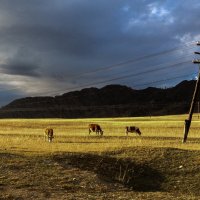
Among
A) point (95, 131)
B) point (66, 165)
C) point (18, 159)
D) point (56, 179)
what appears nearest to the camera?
point (56, 179)

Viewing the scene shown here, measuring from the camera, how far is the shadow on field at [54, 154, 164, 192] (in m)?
21.7

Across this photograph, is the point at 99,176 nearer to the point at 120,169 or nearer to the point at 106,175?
the point at 106,175

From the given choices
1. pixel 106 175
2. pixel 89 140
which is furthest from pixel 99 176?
pixel 89 140

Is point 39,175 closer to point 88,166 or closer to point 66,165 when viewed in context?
point 66,165

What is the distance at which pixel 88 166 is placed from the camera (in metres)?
22.9

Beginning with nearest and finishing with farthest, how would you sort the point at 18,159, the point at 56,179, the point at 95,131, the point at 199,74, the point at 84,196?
the point at 84,196 < the point at 56,179 < the point at 18,159 < the point at 199,74 < the point at 95,131

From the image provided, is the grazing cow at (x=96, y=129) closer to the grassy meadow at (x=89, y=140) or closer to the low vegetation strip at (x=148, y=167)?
the grassy meadow at (x=89, y=140)

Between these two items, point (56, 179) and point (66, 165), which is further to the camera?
point (66, 165)

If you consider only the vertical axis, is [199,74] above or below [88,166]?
above

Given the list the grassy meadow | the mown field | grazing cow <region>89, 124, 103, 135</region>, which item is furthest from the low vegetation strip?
grazing cow <region>89, 124, 103, 135</region>

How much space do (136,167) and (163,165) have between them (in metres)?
1.43

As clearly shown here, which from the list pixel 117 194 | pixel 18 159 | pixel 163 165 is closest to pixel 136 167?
pixel 163 165

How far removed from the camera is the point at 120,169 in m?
22.8

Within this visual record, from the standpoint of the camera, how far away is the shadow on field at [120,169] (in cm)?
2166
